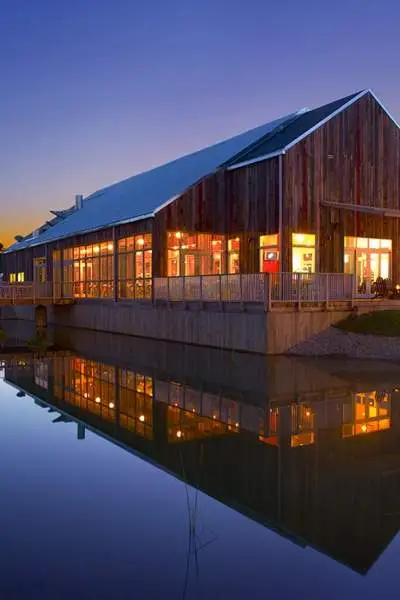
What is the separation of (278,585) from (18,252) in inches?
1707

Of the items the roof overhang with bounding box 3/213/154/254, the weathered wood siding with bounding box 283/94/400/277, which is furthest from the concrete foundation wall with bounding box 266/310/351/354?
the roof overhang with bounding box 3/213/154/254

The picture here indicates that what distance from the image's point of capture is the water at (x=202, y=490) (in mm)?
4715

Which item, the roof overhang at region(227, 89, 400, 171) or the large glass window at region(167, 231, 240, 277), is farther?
the large glass window at region(167, 231, 240, 277)

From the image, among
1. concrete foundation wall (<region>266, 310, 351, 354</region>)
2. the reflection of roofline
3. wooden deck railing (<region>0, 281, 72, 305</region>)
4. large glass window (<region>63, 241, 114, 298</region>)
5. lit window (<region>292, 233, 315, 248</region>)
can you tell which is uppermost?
lit window (<region>292, 233, 315, 248</region>)

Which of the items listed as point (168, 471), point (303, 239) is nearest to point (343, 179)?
point (303, 239)

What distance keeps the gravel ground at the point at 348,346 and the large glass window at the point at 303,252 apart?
5037 millimetres

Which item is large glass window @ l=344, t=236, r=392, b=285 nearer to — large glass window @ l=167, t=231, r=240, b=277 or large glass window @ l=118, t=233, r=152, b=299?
large glass window @ l=167, t=231, r=240, b=277

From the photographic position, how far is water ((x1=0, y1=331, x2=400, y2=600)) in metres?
4.71

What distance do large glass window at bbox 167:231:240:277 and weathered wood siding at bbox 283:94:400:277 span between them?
3556mm

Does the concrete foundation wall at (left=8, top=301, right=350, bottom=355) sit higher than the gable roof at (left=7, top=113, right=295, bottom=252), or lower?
lower

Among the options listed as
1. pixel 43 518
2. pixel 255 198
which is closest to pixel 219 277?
pixel 255 198

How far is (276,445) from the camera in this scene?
28.1 feet

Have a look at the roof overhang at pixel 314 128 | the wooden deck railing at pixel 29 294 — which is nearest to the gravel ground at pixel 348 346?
the roof overhang at pixel 314 128

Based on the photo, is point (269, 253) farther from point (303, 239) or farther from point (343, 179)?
point (343, 179)
